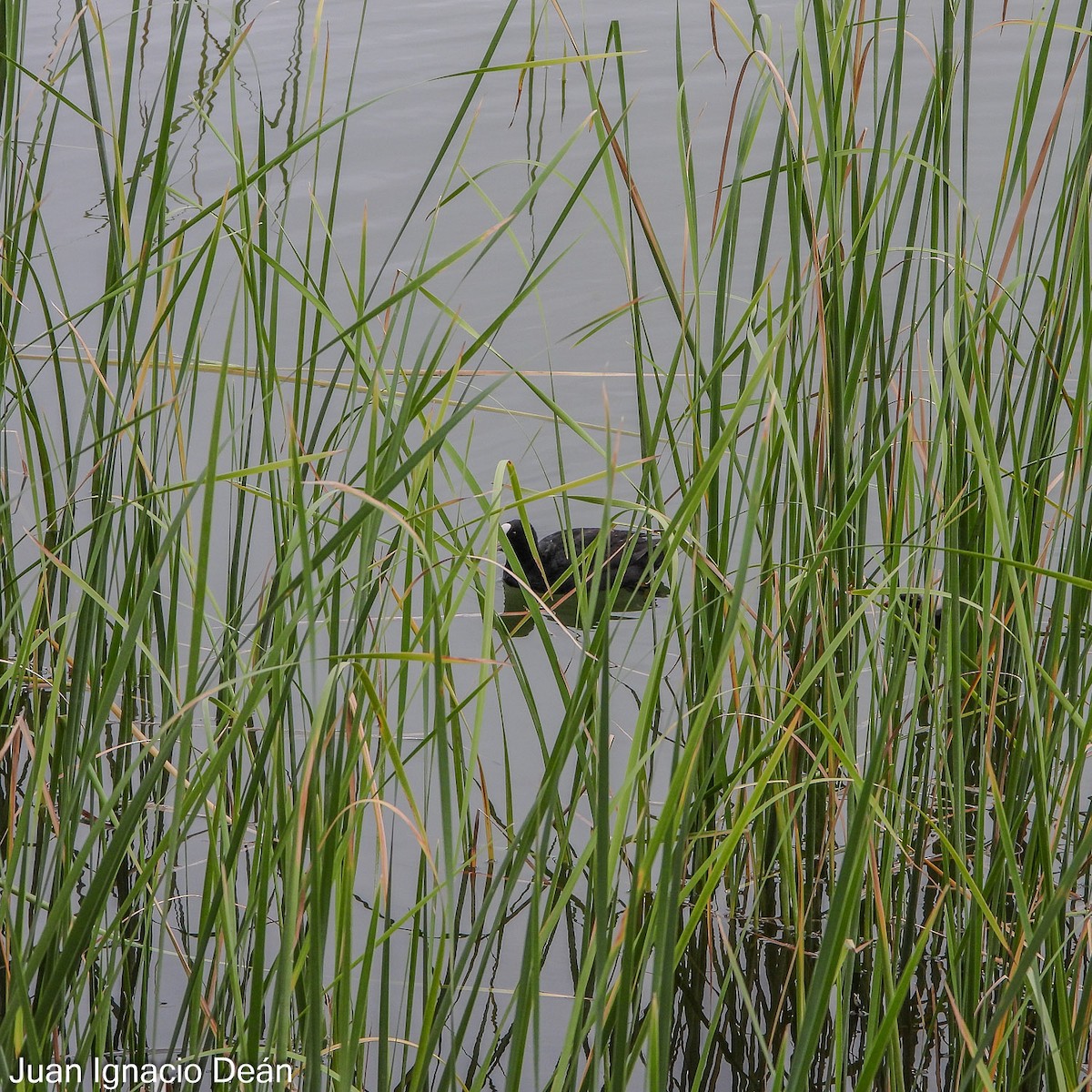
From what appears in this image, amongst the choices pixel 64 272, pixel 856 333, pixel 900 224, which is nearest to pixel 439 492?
pixel 856 333

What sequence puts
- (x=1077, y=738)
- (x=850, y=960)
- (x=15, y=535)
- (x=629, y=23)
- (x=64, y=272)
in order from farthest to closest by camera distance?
(x=629, y=23)
(x=64, y=272)
(x=15, y=535)
(x=1077, y=738)
(x=850, y=960)

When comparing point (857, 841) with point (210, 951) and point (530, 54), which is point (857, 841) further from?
point (210, 951)

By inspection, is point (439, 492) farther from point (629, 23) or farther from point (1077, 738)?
point (629, 23)

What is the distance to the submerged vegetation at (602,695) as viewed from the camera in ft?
3.67

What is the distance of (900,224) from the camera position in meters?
4.50

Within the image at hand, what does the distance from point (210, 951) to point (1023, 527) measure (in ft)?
4.84

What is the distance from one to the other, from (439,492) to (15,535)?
1.04 metres

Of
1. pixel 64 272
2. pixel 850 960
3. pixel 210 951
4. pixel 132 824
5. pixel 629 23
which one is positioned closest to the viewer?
pixel 132 824

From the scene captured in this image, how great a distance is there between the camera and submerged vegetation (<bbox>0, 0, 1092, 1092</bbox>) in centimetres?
112

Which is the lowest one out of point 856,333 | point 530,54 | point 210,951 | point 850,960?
point 210,951

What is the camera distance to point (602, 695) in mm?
893

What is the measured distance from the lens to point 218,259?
4.38 meters

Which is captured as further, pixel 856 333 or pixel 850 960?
pixel 856 333

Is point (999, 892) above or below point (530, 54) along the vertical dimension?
below
